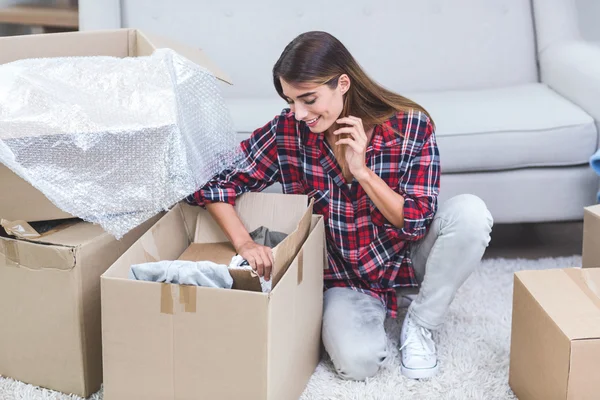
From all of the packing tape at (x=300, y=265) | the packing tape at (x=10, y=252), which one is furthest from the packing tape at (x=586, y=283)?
the packing tape at (x=10, y=252)

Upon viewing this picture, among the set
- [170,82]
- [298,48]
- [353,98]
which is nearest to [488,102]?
[353,98]

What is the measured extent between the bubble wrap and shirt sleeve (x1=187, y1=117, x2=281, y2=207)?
9 centimetres

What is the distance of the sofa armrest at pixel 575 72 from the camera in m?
1.86

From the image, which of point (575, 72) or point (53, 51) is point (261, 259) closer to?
point (53, 51)

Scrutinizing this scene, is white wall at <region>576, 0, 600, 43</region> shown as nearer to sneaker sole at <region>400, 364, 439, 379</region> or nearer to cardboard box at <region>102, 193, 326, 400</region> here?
sneaker sole at <region>400, 364, 439, 379</region>

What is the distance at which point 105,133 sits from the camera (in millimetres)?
1224

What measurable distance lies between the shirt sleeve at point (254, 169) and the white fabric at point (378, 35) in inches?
29.7

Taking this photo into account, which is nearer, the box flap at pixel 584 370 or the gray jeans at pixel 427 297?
the box flap at pixel 584 370

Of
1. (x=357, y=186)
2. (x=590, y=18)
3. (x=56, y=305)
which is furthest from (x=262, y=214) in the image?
(x=590, y=18)

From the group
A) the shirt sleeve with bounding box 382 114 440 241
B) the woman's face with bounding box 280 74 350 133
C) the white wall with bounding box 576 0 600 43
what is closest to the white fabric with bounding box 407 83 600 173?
the shirt sleeve with bounding box 382 114 440 241

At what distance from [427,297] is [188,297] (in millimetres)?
533

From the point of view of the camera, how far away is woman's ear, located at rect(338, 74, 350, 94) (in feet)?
4.38

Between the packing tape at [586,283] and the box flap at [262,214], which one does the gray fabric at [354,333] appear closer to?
the box flap at [262,214]

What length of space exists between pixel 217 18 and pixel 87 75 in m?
0.98
